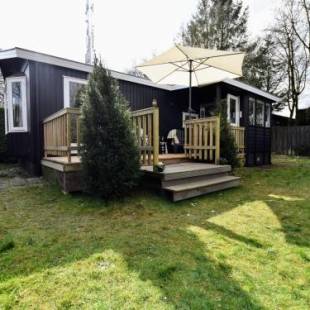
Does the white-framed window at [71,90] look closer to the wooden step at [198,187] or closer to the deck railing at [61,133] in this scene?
the deck railing at [61,133]

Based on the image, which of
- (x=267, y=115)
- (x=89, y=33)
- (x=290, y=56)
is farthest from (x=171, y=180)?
(x=290, y=56)

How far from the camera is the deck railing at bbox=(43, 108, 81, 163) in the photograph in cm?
386

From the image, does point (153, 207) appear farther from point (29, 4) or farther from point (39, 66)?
point (29, 4)

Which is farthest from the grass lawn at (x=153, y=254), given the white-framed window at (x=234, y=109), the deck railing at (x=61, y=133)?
the white-framed window at (x=234, y=109)

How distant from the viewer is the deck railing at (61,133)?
3.86 m

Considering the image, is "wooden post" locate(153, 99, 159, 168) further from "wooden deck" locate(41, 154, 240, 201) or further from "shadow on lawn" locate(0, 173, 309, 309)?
"shadow on lawn" locate(0, 173, 309, 309)

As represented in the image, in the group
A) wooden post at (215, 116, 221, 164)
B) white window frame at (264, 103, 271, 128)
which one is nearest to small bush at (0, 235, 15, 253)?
wooden post at (215, 116, 221, 164)

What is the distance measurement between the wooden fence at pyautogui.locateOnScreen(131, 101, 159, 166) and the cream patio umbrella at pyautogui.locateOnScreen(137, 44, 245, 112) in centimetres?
194

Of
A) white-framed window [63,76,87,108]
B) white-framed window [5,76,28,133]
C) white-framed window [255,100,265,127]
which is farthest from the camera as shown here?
white-framed window [255,100,265,127]

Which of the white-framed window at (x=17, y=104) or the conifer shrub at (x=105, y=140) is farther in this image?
the white-framed window at (x=17, y=104)

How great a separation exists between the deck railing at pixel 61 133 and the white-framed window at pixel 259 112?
287 inches

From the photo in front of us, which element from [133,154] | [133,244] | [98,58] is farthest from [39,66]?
[133,244]

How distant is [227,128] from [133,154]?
3.22m

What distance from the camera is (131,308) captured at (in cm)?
159
